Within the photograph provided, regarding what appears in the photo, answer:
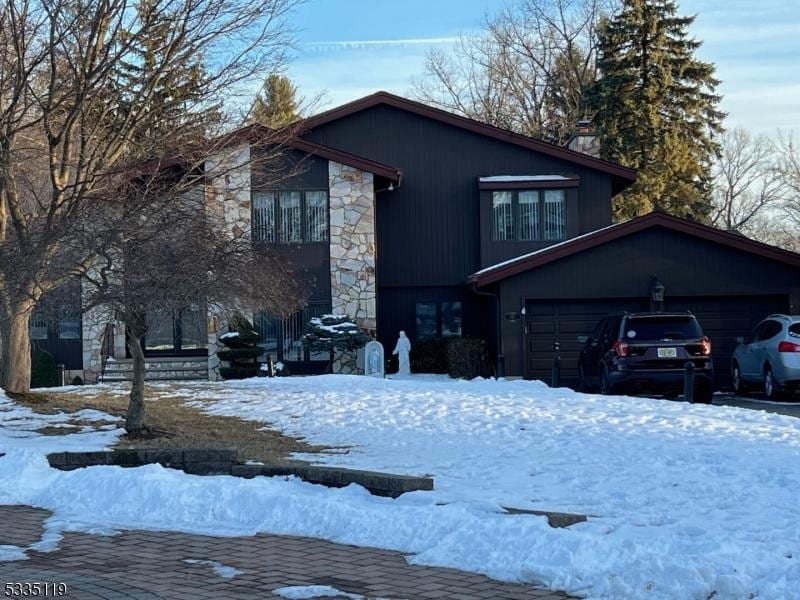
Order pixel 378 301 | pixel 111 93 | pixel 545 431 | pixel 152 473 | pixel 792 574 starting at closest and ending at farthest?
pixel 792 574
pixel 152 473
pixel 545 431
pixel 111 93
pixel 378 301

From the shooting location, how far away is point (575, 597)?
6.46 meters

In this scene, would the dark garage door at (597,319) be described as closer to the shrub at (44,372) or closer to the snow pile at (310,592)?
the shrub at (44,372)

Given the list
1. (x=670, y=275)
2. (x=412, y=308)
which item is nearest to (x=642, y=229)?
(x=670, y=275)

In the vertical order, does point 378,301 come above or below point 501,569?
above

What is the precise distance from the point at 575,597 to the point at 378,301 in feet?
75.0

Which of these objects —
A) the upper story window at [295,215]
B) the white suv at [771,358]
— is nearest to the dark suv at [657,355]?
the white suv at [771,358]

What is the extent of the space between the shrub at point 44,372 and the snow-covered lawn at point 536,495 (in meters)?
12.9

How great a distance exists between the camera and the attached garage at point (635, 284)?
80.0ft

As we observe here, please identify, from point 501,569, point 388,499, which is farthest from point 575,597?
point 388,499

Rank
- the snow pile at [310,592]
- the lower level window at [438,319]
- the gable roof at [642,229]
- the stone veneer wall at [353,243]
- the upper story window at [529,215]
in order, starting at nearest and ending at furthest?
the snow pile at [310,592]
the gable roof at [642,229]
the stone veneer wall at [353,243]
the upper story window at [529,215]
the lower level window at [438,319]

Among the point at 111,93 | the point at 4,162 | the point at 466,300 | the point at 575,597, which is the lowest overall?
the point at 575,597

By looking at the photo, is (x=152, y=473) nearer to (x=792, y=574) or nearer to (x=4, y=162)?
(x=792, y=574)

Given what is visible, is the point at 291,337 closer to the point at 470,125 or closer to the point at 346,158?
the point at 346,158

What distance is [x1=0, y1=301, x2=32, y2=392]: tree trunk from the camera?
17.6m
